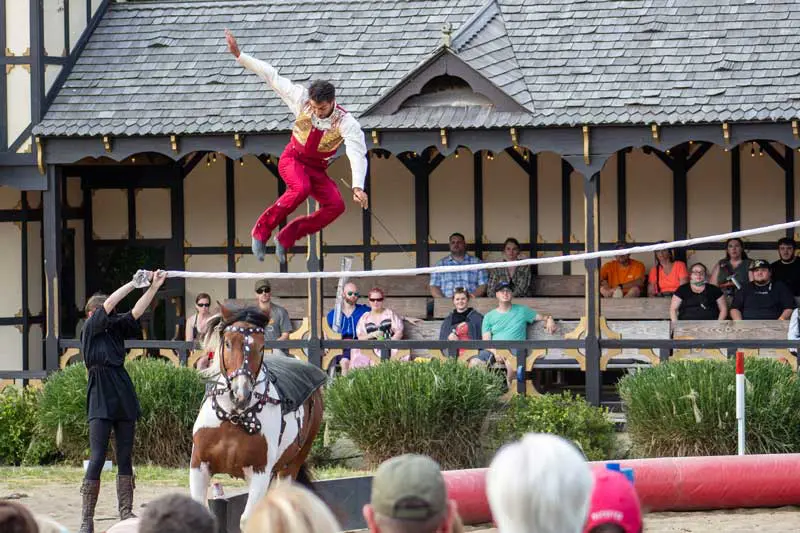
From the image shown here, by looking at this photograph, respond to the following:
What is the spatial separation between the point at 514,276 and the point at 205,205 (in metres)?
4.24

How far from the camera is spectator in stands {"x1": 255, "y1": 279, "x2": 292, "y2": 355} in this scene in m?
16.8

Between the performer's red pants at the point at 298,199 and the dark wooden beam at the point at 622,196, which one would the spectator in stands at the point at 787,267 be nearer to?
the dark wooden beam at the point at 622,196

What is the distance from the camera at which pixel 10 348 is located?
60.2 ft

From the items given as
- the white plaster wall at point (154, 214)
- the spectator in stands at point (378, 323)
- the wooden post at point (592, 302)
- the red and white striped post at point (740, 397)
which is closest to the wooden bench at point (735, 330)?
the wooden post at point (592, 302)

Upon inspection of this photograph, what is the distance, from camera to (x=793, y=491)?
12.4 m

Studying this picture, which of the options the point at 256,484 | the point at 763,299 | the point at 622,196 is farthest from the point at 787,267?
the point at 256,484

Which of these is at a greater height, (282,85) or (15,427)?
(282,85)

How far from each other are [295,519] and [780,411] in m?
10.6

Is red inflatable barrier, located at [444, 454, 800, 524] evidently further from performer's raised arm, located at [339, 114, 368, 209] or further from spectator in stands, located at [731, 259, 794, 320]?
spectator in stands, located at [731, 259, 794, 320]

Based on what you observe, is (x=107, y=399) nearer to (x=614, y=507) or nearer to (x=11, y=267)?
(x=614, y=507)

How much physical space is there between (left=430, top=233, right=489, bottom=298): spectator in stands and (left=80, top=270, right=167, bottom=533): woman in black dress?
709 centimetres

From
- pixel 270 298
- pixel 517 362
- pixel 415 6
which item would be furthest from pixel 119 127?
pixel 517 362

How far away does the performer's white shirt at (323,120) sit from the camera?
1047 cm

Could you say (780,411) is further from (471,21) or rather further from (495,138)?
(471,21)
